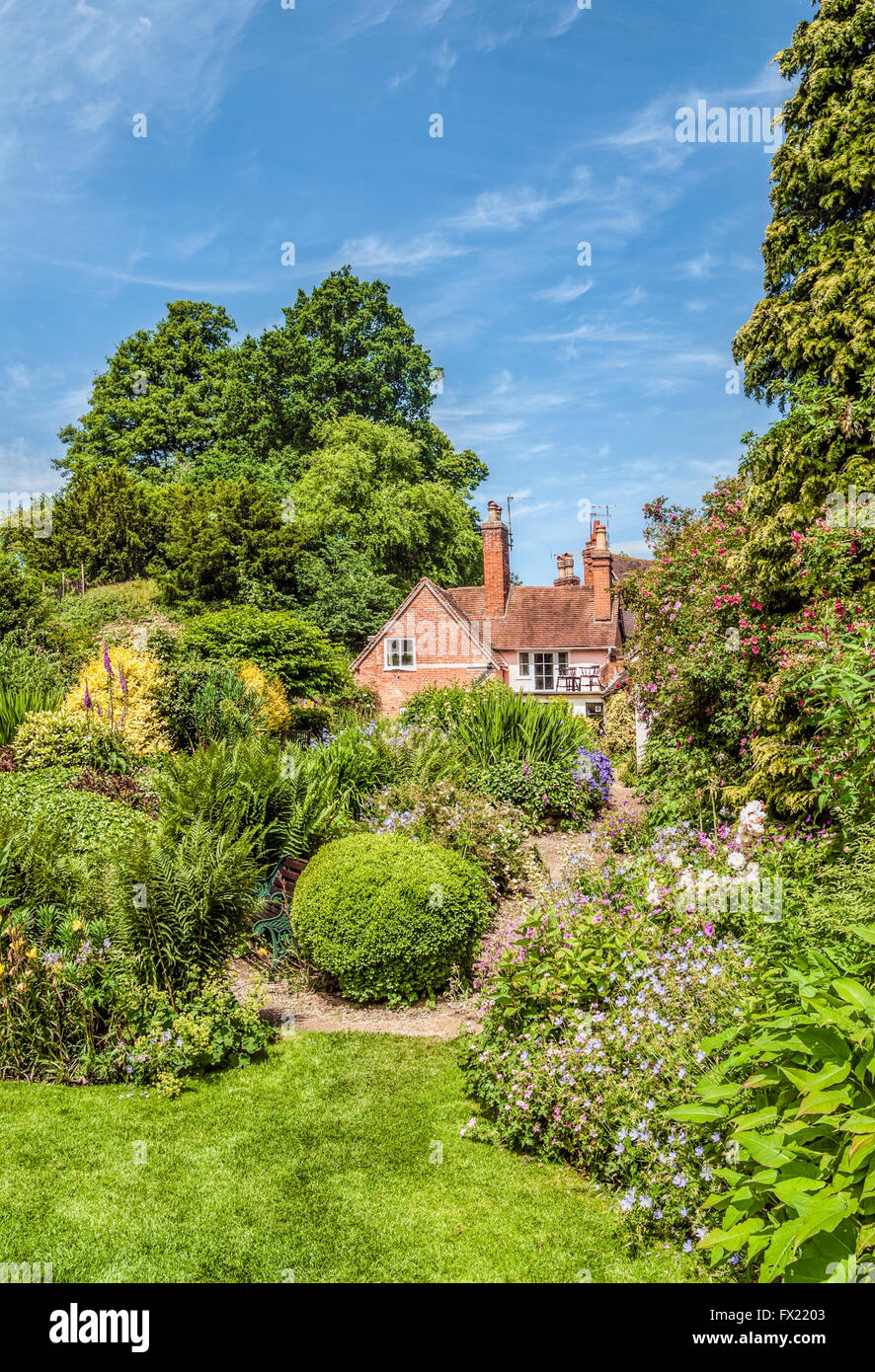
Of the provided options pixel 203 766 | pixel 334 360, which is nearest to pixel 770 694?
pixel 203 766

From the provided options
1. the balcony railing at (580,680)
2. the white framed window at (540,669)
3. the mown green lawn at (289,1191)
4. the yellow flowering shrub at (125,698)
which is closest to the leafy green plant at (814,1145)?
the mown green lawn at (289,1191)

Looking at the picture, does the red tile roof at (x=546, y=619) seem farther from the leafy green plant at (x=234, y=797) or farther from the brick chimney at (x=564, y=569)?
the leafy green plant at (x=234, y=797)

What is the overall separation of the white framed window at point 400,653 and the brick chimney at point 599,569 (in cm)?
868

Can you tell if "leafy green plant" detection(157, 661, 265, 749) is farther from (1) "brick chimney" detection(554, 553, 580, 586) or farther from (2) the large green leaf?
(1) "brick chimney" detection(554, 553, 580, 586)

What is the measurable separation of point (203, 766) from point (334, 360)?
3489 cm

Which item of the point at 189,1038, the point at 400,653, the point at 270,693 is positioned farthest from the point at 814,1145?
the point at 400,653

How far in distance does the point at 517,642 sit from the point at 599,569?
14.6ft

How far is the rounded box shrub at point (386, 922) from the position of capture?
24.5ft

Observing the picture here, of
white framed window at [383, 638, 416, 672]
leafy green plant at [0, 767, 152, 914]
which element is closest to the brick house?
white framed window at [383, 638, 416, 672]

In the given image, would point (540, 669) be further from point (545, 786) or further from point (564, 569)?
point (545, 786)

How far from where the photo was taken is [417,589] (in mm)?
32250

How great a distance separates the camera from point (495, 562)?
36688mm

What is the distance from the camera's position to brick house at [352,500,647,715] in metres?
33.2

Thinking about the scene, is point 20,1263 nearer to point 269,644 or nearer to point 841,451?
point 841,451
